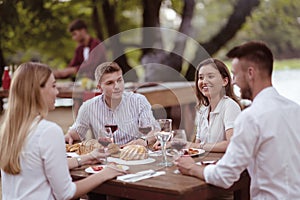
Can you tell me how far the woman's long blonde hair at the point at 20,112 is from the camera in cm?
220

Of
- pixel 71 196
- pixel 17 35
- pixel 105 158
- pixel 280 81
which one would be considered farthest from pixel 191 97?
pixel 280 81

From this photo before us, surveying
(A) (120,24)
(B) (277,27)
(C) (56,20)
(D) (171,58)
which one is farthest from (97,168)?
(B) (277,27)

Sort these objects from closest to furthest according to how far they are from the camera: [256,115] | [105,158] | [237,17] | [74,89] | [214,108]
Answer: [256,115] → [105,158] → [214,108] → [74,89] → [237,17]

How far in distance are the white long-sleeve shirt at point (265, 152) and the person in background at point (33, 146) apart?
59cm

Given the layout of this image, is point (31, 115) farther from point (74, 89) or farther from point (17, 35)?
point (17, 35)

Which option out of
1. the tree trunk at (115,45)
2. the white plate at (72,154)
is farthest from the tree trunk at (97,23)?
the white plate at (72,154)

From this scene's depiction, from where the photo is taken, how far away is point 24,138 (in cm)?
220

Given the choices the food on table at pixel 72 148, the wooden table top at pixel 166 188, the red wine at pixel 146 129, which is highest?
the red wine at pixel 146 129

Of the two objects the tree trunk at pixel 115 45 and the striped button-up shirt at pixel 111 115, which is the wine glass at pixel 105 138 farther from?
the tree trunk at pixel 115 45

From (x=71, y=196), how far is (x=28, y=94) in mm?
444

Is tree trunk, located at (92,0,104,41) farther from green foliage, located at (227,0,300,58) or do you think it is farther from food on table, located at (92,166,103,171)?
food on table, located at (92,166,103,171)

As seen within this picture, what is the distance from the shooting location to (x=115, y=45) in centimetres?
865

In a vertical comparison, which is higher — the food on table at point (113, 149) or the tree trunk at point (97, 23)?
the tree trunk at point (97, 23)

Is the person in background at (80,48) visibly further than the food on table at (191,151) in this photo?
Yes
